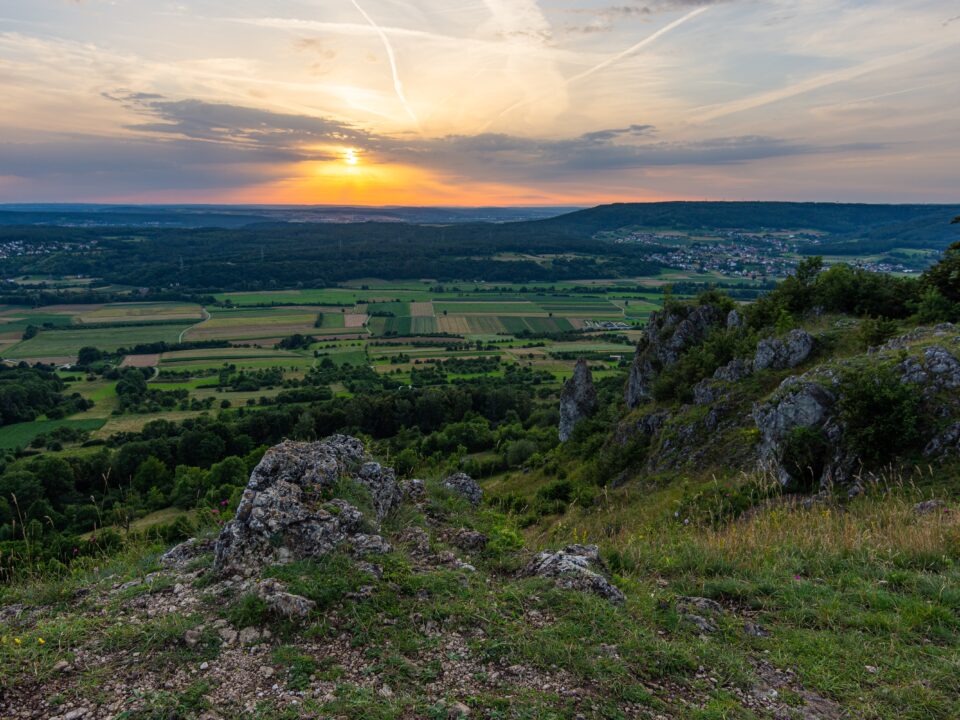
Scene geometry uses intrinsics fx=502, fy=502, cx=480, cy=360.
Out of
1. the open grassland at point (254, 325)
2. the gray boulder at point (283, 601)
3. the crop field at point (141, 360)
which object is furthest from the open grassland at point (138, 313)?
the gray boulder at point (283, 601)

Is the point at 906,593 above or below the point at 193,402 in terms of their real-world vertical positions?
above

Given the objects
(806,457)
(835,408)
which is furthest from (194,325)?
(835,408)

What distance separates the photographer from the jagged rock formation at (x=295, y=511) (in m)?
8.08

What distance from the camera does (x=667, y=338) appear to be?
3325 centimetres

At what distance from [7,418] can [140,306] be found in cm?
10469

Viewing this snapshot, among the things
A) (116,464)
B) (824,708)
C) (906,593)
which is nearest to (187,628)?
(824,708)

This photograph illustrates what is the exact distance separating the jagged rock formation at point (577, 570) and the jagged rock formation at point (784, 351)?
16.5 meters

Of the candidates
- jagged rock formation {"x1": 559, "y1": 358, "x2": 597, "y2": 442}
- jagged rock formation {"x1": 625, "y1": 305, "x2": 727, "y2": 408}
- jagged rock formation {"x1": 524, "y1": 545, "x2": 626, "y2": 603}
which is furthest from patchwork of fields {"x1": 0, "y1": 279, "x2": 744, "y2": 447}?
jagged rock formation {"x1": 524, "y1": 545, "x2": 626, "y2": 603}

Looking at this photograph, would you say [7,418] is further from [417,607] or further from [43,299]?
[43,299]

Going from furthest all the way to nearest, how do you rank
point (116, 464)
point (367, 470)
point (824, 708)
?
point (116, 464)
point (367, 470)
point (824, 708)

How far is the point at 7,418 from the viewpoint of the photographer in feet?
237

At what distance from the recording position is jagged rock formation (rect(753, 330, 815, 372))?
21078mm

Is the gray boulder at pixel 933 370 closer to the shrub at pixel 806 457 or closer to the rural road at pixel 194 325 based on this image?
the shrub at pixel 806 457

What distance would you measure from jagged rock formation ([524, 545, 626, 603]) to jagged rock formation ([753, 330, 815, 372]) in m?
16.5
